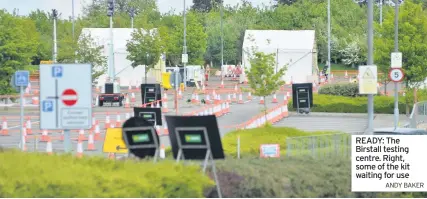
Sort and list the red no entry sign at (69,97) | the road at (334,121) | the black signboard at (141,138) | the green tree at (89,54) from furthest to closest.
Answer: the green tree at (89,54), the road at (334,121), the red no entry sign at (69,97), the black signboard at (141,138)

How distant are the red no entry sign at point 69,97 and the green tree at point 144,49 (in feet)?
172

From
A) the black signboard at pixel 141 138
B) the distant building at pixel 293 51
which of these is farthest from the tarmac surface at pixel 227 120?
the black signboard at pixel 141 138

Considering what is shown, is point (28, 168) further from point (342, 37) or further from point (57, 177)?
point (342, 37)

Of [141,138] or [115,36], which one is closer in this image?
[141,138]

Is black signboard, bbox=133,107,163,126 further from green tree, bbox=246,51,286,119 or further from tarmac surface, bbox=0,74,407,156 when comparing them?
green tree, bbox=246,51,286,119

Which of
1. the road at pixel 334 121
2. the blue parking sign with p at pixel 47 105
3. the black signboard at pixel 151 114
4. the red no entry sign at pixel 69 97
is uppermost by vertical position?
the red no entry sign at pixel 69 97

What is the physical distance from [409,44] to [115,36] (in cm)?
3131

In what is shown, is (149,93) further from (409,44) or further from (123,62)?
(123,62)

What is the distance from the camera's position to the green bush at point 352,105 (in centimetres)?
4969

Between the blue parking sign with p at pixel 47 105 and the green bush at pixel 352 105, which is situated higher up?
the blue parking sign with p at pixel 47 105

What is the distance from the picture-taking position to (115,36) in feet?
246

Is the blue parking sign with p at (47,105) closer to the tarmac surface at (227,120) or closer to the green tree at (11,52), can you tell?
the tarmac surface at (227,120)

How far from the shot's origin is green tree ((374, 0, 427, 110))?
48062mm

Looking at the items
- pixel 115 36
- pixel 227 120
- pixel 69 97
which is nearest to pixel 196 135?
pixel 69 97
